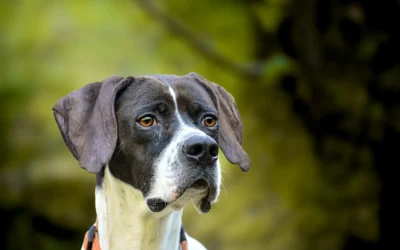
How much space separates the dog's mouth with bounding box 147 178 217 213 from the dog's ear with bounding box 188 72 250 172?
16.4 inches

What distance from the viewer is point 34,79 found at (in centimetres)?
850

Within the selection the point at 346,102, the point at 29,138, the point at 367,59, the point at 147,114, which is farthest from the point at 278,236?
the point at 147,114

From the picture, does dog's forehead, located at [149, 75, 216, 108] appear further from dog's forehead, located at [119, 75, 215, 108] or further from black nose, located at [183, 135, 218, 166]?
black nose, located at [183, 135, 218, 166]

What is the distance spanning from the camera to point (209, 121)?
14.5 ft

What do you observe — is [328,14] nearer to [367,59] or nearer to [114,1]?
[367,59]

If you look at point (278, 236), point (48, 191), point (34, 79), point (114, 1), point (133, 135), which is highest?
point (133, 135)

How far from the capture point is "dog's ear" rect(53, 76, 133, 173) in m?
4.14

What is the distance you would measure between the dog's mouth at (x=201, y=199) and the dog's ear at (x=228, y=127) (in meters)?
0.42

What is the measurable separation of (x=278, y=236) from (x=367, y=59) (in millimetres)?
2230

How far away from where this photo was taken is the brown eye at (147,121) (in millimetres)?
4207

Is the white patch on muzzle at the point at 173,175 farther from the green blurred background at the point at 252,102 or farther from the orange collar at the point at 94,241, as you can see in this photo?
the green blurred background at the point at 252,102

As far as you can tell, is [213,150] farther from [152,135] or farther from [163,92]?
[163,92]

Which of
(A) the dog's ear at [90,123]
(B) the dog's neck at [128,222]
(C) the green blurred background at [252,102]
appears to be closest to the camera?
(A) the dog's ear at [90,123]

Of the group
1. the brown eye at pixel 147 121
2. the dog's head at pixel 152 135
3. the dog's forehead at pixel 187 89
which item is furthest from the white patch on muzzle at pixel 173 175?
the dog's forehead at pixel 187 89
